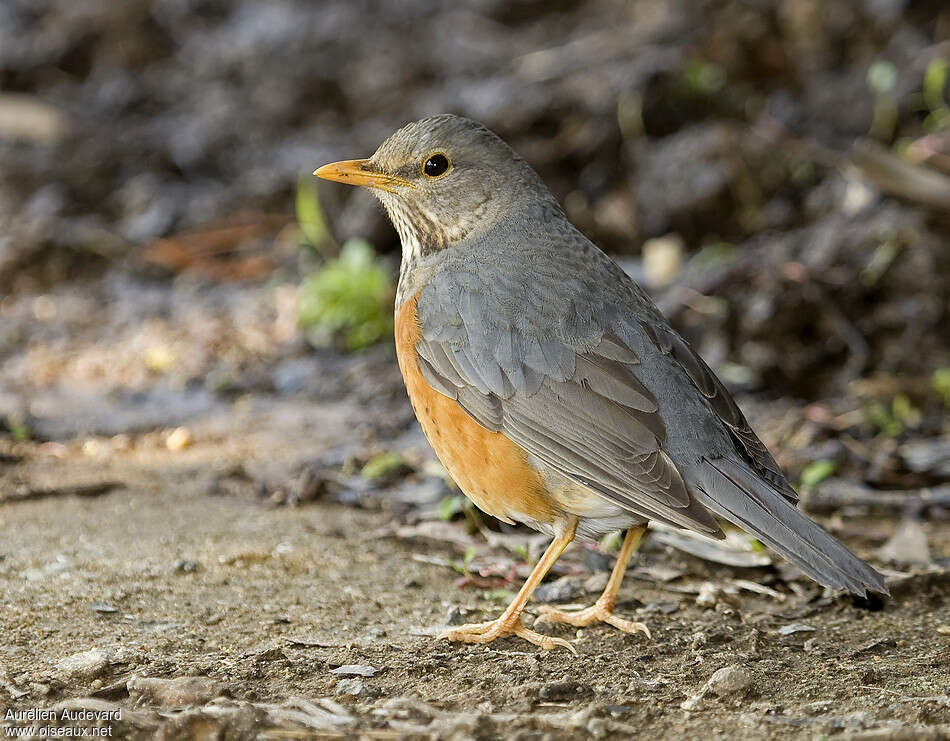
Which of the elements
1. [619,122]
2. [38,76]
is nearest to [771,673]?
[619,122]

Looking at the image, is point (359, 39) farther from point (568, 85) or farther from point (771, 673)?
point (771, 673)

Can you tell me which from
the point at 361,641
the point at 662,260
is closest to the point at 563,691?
the point at 361,641

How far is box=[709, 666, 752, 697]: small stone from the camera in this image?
11.7 feet

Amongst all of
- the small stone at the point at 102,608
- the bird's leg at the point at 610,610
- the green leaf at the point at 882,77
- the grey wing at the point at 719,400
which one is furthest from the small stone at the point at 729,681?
the green leaf at the point at 882,77

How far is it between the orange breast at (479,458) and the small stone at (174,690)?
4.03 ft

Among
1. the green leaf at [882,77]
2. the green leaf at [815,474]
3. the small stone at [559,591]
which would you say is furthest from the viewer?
the green leaf at [882,77]

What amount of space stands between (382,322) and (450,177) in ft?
10.1

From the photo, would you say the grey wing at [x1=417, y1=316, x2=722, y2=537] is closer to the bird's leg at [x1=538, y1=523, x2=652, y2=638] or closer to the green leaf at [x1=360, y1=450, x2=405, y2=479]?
the bird's leg at [x1=538, y1=523, x2=652, y2=638]

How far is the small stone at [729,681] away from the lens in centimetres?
356

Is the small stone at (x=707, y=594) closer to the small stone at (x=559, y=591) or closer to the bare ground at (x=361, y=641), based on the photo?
the bare ground at (x=361, y=641)

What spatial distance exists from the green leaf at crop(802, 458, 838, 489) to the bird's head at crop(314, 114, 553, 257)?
1954 mm

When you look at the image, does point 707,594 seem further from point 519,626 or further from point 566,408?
point 566,408

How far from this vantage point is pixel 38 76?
1101cm

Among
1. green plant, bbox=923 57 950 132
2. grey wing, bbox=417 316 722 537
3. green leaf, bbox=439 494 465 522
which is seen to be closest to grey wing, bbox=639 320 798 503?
grey wing, bbox=417 316 722 537
